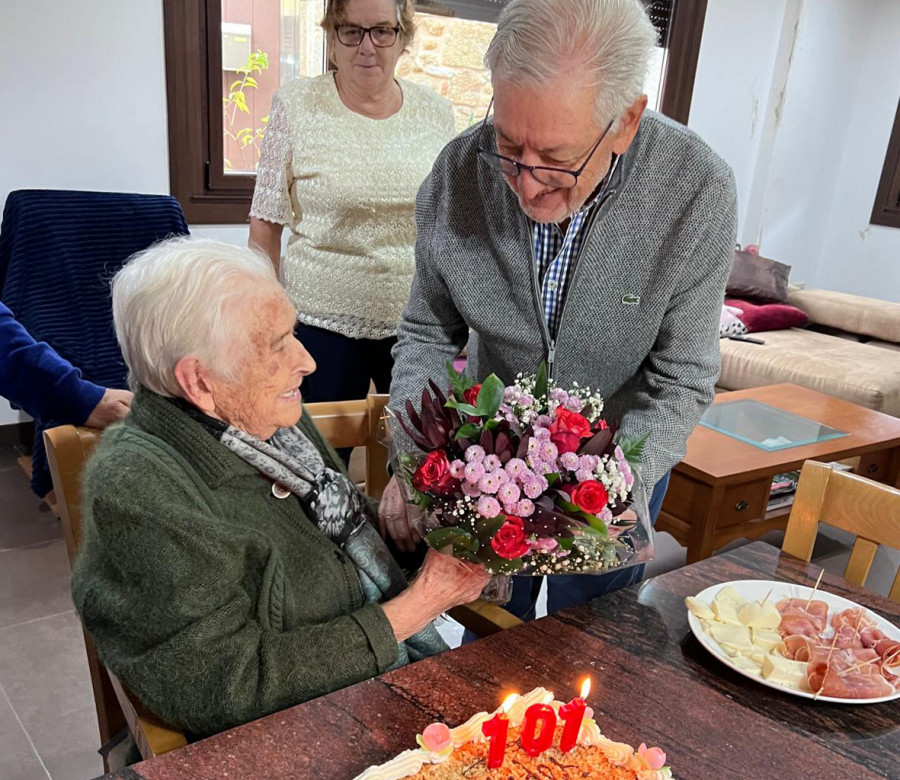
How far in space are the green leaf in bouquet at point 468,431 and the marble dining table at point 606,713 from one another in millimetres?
312

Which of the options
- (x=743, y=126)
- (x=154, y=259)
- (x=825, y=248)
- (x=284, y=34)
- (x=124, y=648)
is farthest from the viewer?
(x=825, y=248)

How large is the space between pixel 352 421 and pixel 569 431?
711mm

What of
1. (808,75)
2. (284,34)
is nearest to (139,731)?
(284,34)

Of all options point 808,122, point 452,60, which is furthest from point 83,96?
point 808,122

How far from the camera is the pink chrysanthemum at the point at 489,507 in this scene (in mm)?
1015

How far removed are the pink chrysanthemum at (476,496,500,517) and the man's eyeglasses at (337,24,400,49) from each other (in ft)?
5.03

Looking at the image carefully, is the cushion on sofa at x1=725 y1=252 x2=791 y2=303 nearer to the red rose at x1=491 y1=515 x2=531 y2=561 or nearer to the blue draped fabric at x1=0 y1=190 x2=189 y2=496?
the blue draped fabric at x1=0 y1=190 x2=189 y2=496

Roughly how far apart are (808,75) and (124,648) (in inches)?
232

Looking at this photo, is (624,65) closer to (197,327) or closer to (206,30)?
(197,327)

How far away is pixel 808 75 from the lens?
18.4ft

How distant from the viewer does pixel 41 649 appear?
235 centimetres

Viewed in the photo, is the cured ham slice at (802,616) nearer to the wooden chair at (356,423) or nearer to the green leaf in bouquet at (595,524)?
the green leaf in bouquet at (595,524)

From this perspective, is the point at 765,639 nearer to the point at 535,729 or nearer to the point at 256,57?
the point at 535,729

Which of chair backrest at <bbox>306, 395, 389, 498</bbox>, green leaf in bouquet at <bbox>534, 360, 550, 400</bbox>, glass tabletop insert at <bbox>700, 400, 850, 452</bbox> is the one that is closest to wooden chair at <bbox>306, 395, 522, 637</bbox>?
chair backrest at <bbox>306, 395, 389, 498</bbox>
